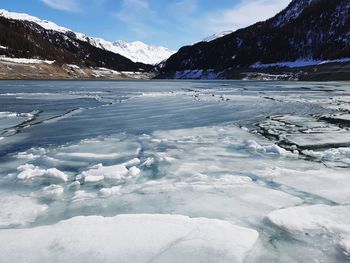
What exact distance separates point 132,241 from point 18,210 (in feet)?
7.45

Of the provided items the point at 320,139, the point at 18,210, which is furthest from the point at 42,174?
the point at 320,139

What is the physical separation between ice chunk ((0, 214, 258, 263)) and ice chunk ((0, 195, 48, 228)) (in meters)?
0.38

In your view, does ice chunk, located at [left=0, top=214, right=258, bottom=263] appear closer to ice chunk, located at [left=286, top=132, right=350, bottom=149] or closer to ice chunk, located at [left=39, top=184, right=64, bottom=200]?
ice chunk, located at [left=39, top=184, right=64, bottom=200]

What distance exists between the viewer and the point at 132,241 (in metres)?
4.69

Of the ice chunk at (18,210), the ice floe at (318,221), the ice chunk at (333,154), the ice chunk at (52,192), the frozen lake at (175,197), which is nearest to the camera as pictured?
the frozen lake at (175,197)

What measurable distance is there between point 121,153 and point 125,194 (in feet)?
11.8

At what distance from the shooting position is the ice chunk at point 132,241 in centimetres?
430

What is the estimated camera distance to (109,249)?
449 centimetres

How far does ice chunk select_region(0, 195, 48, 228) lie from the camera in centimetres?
541

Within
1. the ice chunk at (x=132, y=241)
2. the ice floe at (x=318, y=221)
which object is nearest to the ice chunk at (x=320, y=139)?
the ice floe at (x=318, y=221)

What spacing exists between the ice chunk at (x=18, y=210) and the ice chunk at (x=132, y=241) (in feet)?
1.26

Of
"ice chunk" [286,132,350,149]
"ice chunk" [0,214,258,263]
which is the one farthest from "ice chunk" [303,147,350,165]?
"ice chunk" [0,214,258,263]

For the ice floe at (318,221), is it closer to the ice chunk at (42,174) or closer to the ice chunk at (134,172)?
the ice chunk at (134,172)

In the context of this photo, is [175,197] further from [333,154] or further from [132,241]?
[333,154]
